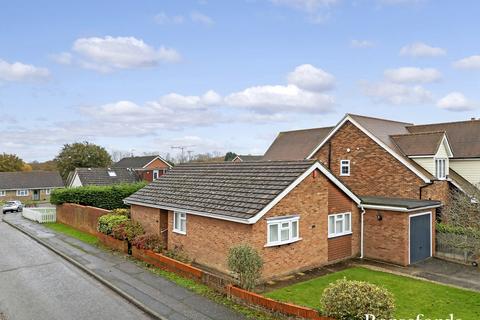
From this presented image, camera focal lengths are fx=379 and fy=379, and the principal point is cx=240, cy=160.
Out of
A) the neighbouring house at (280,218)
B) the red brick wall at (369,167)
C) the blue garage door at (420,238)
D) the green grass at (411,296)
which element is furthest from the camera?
the red brick wall at (369,167)

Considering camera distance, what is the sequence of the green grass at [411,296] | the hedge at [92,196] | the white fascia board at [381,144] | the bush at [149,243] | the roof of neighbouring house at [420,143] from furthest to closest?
1. the hedge at [92,196]
2. the roof of neighbouring house at [420,143]
3. the white fascia board at [381,144]
4. the bush at [149,243]
5. the green grass at [411,296]

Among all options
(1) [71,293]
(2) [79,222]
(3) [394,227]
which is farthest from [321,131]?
(1) [71,293]

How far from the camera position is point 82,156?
72812 millimetres

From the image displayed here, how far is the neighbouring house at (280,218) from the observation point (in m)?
14.7

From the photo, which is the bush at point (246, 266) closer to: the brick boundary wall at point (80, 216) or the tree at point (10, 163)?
the brick boundary wall at point (80, 216)

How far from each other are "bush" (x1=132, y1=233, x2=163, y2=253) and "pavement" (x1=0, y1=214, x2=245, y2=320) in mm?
845

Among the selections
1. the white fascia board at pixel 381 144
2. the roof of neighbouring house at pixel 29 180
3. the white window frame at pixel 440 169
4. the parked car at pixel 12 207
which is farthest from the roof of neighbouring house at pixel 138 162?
the white window frame at pixel 440 169

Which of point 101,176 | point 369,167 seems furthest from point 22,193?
point 369,167

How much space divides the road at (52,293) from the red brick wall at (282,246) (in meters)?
4.20

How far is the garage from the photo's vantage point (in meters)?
17.8

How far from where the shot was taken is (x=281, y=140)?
39562 mm

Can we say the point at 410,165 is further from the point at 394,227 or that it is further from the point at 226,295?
the point at 226,295

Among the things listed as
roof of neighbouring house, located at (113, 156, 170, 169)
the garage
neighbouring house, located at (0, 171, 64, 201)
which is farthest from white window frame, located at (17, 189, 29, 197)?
the garage

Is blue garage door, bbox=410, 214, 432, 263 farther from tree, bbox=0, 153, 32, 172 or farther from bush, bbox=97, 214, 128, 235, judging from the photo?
tree, bbox=0, 153, 32, 172
